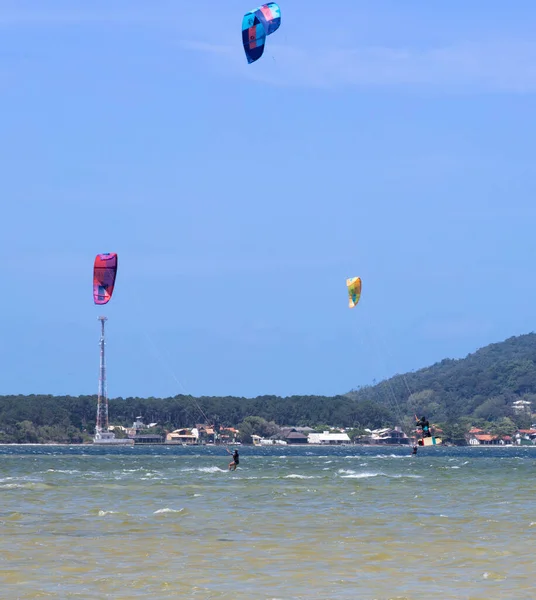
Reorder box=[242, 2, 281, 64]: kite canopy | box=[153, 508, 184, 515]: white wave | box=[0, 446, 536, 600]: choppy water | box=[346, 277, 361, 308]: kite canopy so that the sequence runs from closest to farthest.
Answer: box=[0, 446, 536, 600]: choppy water
box=[153, 508, 184, 515]: white wave
box=[242, 2, 281, 64]: kite canopy
box=[346, 277, 361, 308]: kite canopy

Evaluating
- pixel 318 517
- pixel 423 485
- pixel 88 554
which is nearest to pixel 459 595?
pixel 88 554

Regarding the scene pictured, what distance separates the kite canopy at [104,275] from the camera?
1800 inches

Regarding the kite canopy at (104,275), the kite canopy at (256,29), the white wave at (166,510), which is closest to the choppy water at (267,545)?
the white wave at (166,510)

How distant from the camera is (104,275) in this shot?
151 feet

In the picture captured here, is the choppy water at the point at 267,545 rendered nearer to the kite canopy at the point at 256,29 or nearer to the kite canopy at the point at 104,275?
the kite canopy at the point at 104,275

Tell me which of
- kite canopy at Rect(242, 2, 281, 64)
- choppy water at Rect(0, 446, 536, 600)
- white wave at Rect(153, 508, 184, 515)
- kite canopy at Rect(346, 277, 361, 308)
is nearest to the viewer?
choppy water at Rect(0, 446, 536, 600)

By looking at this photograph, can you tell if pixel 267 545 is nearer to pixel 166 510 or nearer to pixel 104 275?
pixel 166 510

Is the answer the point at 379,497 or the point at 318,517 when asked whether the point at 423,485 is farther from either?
the point at 318,517

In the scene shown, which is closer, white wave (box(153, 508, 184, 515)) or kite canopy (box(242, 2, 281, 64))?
white wave (box(153, 508, 184, 515))

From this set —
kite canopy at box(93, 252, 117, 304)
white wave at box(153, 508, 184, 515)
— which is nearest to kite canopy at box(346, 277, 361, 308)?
kite canopy at box(93, 252, 117, 304)

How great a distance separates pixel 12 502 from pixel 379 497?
12633mm

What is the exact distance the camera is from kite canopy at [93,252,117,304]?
4572 cm

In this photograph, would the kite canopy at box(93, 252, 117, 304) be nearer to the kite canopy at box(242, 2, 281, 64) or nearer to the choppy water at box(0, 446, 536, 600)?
the choppy water at box(0, 446, 536, 600)

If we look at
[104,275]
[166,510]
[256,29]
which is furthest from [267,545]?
[256,29]
